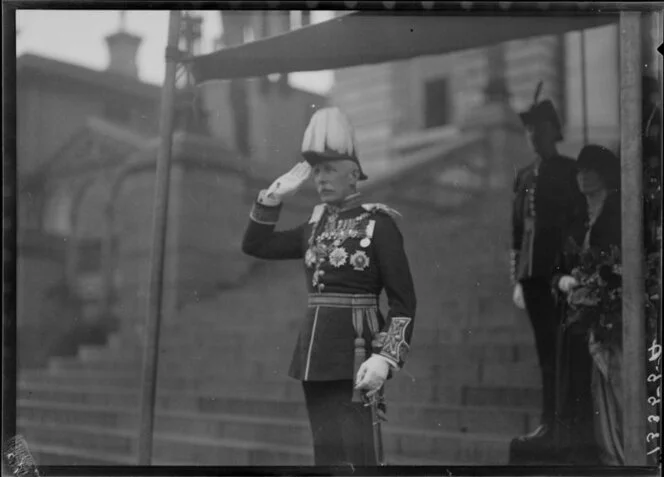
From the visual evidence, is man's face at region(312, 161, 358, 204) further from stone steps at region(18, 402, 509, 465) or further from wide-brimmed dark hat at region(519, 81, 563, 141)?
stone steps at region(18, 402, 509, 465)

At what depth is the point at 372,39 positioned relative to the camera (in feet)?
13.6

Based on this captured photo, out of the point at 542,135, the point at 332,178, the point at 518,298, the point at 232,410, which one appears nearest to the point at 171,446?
the point at 232,410

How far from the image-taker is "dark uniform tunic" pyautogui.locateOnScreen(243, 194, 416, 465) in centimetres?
404

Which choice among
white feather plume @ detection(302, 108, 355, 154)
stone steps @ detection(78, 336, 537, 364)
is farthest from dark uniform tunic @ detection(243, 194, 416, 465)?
white feather plume @ detection(302, 108, 355, 154)

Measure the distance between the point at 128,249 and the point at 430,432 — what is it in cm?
169

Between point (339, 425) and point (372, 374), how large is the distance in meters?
0.29

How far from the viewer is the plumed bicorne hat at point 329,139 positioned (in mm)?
4141

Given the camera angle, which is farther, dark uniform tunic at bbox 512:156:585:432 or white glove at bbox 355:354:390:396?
dark uniform tunic at bbox 512:156:585:432

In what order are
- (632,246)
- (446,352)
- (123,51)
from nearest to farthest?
1. (632,246)
2. (446,352)
3. (123,51)

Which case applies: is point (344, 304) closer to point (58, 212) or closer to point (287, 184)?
point (287, 184)

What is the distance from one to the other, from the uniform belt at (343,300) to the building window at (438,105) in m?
0.88

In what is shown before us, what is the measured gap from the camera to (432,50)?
4.18 meters

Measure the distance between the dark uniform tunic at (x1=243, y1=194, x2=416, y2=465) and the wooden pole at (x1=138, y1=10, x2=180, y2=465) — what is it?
441 mm

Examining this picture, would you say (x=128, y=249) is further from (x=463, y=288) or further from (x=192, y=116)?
(x=463, y=288)
